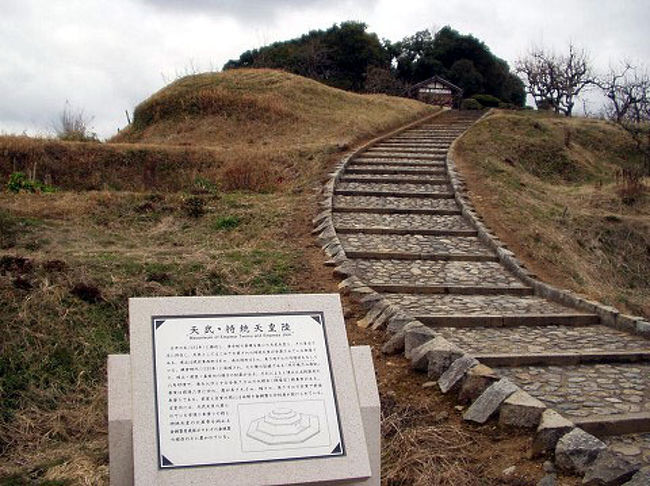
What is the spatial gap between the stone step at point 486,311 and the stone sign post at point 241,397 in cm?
347

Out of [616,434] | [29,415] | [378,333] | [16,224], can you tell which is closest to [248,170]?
[16,224]

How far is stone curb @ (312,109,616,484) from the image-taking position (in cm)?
473

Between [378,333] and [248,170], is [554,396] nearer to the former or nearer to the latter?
[378,333]

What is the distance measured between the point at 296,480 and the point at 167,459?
0.61m

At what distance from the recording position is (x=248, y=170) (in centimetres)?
1455

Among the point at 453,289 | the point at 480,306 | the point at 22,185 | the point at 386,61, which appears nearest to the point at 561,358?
the point at 480,306

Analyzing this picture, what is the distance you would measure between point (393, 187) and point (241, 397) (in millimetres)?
10395

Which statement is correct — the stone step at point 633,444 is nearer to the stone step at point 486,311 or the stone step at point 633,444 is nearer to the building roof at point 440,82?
the stone step at point 486,311

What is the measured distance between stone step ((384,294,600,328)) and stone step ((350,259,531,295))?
127mm

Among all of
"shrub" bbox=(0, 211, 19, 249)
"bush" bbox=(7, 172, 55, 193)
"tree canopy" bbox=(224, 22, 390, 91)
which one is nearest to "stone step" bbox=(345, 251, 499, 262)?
"shrub" bbox=(0, 211, 19, 249)

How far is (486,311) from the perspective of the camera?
25.6 feet

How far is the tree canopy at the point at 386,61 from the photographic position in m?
38.3

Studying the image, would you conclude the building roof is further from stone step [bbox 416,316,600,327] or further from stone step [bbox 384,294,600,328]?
stone step [bbox 416,316,600,327]

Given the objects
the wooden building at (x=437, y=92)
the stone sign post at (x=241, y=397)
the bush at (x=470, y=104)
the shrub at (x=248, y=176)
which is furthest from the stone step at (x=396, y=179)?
the wooden building at (x=437, y=92)
